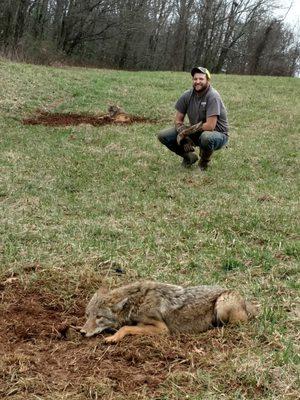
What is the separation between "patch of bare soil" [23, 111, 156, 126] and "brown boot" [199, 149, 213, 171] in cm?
562

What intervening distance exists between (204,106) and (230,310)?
18.3 ft

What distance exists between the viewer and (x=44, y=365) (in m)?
3.39

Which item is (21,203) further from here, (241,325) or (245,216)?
(241,325)

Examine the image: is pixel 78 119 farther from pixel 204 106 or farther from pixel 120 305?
pixel 120 305

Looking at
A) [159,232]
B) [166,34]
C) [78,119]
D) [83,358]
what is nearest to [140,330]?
[83,358]

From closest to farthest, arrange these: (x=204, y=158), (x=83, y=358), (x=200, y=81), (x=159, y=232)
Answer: (x=83, y=358) < (x=159, y=232) < (x=200, y=81) < (x=204, y=158)

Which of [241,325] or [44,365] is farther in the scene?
[241,325]

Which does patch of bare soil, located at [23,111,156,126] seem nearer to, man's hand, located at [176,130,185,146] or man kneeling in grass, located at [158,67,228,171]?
man kneeling in grass, located at [158,67,228,171]

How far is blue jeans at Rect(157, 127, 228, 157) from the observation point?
892 cm

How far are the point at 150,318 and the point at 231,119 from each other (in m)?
13.9

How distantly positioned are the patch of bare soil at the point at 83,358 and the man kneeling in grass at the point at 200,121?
5382 mm

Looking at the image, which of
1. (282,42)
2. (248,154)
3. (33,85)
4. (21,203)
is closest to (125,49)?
(282,42)

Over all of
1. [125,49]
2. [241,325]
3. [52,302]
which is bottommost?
[52,302]

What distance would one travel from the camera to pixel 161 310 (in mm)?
3951
